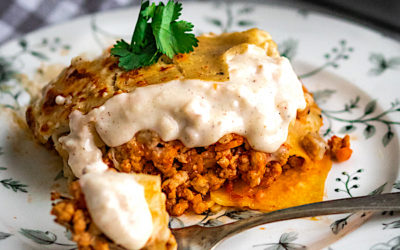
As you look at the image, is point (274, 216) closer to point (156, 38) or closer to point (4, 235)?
point (156, 38)

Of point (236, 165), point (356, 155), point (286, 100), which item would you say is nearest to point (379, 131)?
point (356, 155)

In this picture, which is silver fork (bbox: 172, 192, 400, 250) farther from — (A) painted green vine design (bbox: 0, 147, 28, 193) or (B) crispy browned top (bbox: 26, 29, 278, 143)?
(A) painted green vine design (bbox: 0, 147, 28, 193)

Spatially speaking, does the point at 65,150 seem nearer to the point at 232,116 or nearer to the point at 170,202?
the point at 170,202

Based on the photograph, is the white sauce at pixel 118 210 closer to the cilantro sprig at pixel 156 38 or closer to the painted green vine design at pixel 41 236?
the painted green vine design at pixel 41 236

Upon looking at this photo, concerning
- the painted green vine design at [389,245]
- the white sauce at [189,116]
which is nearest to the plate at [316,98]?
the painted green vine design at [389,245]

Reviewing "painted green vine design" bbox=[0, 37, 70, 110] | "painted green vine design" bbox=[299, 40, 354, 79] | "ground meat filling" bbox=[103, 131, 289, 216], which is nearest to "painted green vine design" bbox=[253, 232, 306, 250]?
"ground meat filling" bbox=[103, 131, 289, 216]

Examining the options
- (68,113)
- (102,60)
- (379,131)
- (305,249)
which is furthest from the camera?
(379,131)

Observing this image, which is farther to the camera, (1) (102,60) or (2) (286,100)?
(1) (102,60)

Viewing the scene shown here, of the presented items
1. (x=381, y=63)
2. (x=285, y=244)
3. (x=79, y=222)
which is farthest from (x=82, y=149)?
(x=381, y=63)
